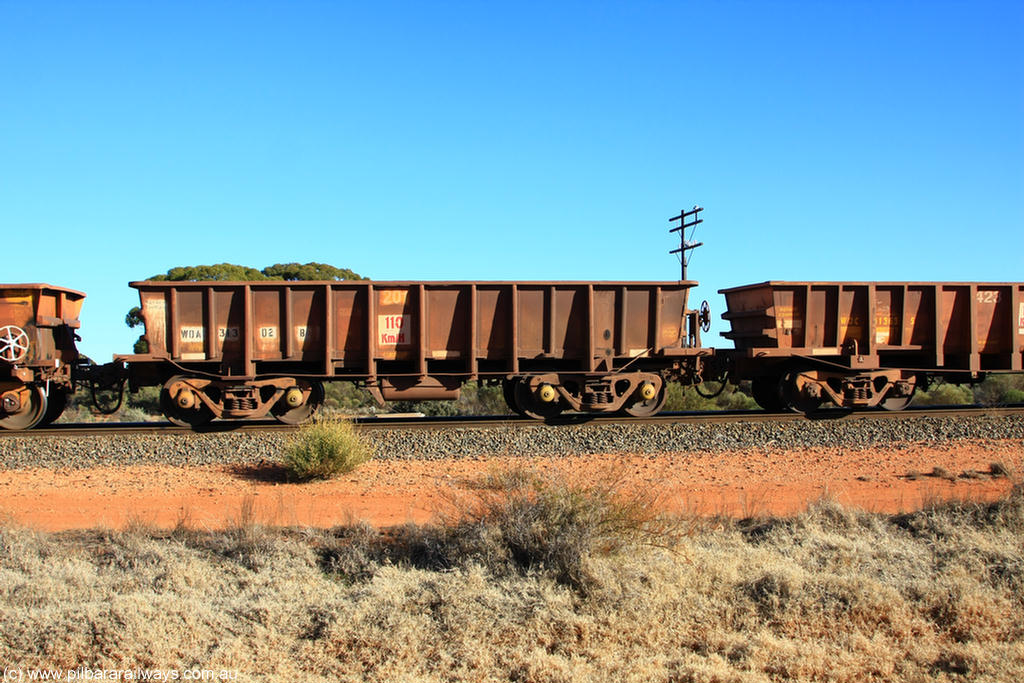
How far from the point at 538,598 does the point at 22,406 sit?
11795 mm

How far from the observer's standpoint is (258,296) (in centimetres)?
1389

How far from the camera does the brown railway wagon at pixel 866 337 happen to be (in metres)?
14.7

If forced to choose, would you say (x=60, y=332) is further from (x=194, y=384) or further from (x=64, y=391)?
(x=194, y=384)

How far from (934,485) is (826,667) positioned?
6.20 meters

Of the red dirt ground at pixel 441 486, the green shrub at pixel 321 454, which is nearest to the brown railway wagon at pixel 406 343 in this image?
the red dirt ground at pixel 441 486

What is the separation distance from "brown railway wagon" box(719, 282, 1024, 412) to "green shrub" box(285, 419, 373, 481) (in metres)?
7.80

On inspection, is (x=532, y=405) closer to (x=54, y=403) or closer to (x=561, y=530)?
(x=561, y=530)

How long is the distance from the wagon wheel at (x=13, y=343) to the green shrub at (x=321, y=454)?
18.6 ft

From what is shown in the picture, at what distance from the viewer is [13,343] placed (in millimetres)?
13031

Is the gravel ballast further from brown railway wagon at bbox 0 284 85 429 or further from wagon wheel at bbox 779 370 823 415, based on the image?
brown railway wagon at bbox 0 284 85 429

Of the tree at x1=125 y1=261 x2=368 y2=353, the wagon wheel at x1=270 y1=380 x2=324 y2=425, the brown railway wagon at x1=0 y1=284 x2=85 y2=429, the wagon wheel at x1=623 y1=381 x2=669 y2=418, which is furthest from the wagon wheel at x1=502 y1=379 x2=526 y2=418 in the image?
the tree at x1=125 y1=261 x2=368 y2=353

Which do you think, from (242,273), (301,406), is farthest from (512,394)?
(242,273)

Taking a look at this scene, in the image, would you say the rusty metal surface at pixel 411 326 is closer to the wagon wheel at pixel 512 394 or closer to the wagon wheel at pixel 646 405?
the wagon wheel at pixel 512 394

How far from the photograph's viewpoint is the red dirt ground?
28.4 ft
